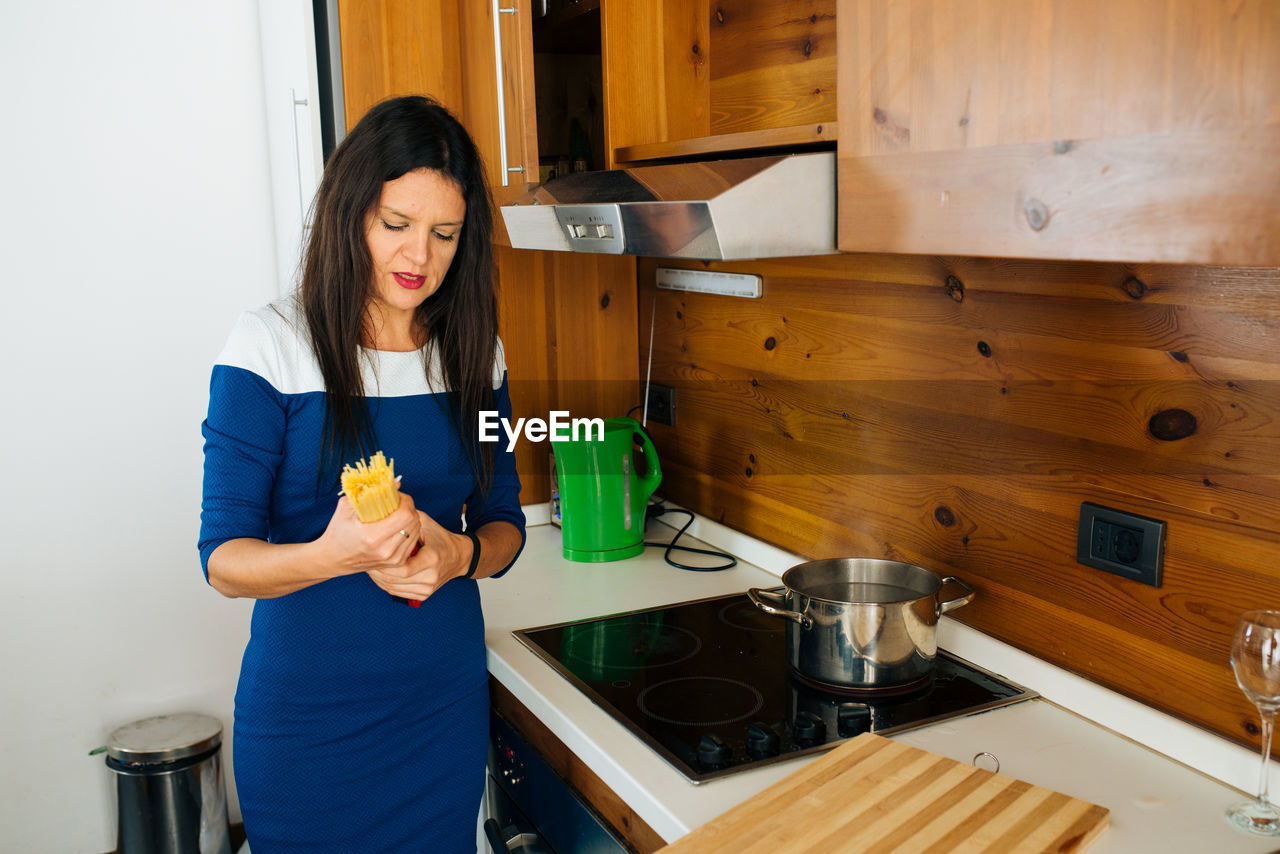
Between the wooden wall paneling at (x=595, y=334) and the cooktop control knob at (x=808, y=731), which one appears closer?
the cooktop control knob at (x=808, y=731)

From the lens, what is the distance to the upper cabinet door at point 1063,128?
0.73m

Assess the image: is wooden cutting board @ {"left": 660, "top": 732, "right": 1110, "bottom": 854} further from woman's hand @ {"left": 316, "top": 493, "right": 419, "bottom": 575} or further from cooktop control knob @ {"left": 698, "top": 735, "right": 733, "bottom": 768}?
woman's hand @ {"left": 316, "top": 493, "right": 419, "bottom": 575}

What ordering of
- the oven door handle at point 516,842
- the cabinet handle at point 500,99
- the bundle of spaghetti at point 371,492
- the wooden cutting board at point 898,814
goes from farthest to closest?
1. the cabinet handle at point 500,99
2. the oven door handle at point 516,842
3. the bundle of spaghetti at point 371,492
4. the wooden cutting board at point 898,814

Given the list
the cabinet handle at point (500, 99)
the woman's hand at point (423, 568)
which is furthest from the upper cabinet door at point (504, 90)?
the woman's hand at point (423, 568)

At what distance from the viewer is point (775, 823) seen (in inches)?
40.8

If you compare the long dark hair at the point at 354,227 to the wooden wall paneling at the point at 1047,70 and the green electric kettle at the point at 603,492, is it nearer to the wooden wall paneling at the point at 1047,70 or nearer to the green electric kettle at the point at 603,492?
the wooden wall paneling at the point at 1047,70

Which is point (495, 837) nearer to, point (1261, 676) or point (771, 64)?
point (1261, 676)

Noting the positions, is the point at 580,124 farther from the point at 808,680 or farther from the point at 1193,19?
the point at 1193,19

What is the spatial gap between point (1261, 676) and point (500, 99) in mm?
1354

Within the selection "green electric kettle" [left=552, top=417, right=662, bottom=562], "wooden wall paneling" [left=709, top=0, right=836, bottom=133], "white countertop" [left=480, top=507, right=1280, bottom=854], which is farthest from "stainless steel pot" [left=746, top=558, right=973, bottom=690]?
"wooden wall paneling" [left=709, top=0, right=836, bottom=133]

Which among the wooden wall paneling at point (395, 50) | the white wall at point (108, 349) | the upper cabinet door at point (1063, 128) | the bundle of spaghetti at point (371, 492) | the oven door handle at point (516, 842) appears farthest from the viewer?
the white wall at point (108, 349)

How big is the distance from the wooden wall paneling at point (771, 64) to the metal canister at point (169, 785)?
5.72ft

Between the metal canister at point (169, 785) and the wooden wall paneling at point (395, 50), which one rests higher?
the wooden wall paneling at point (395, 50)

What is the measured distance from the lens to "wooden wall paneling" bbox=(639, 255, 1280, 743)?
3.74 feet
